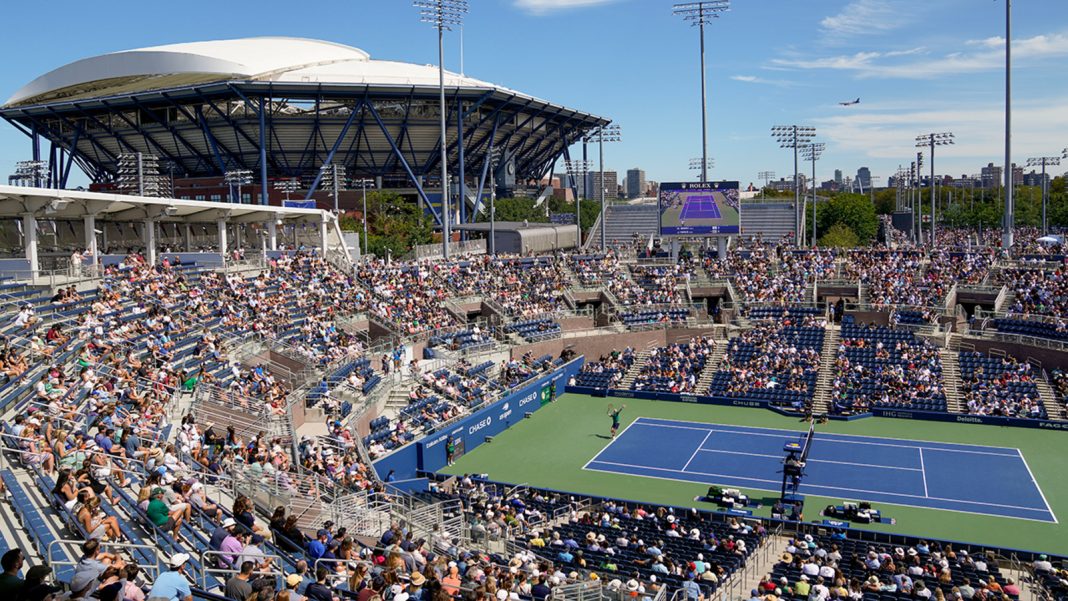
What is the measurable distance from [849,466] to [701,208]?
25269 millimetres

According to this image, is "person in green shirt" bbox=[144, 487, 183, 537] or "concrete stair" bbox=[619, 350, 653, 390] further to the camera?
"concrete stair" bbox=[619, 350, 653, 390]

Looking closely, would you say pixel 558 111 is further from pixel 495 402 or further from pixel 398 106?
pixel 495 402

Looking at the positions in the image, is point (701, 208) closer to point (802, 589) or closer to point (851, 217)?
point (802, 589)

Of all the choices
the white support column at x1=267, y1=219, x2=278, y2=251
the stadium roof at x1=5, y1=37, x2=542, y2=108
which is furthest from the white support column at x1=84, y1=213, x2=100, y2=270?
the stadium roof at x1=5, y1=37, x2=542, y2=108

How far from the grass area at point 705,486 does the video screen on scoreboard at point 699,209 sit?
15.8 m

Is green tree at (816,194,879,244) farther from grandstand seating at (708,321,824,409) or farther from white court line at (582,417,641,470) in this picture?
white court line at (582,417,641,470)

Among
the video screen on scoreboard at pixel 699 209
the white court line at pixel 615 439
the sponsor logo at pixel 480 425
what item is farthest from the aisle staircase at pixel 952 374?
the sponsor logo at pixel 480 425

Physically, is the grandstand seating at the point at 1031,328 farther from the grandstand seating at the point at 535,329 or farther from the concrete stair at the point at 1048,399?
the grandstand seating at the point at 535,329

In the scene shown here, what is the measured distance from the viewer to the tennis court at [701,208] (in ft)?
171

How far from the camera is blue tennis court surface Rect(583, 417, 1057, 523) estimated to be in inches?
1039

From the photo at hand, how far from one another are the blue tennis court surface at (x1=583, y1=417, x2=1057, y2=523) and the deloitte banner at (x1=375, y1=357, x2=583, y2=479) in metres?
4.51

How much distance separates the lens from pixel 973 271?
46.9 meters

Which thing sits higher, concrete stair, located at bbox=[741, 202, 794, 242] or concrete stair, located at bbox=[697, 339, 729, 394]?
concrete stair, located at bbox=[741, 202, 794, 242]

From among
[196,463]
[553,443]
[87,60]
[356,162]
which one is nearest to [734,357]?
[553,443]
